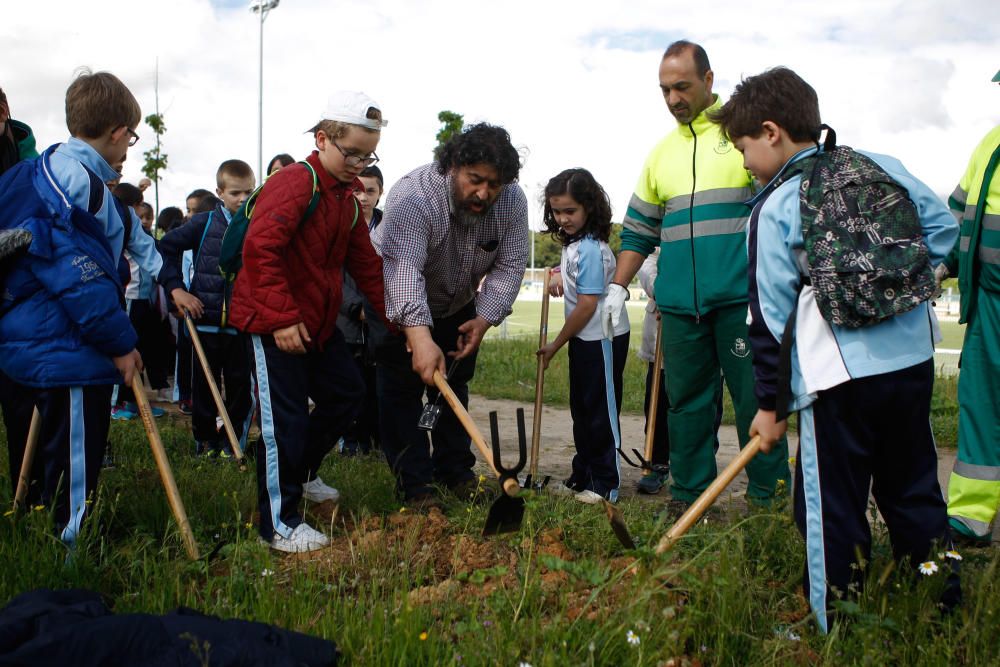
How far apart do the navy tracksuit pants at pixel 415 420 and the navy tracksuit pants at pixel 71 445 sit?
135 cm

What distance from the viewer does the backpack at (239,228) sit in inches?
142

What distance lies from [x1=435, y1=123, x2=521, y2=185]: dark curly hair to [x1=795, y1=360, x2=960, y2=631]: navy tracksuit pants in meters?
1.77

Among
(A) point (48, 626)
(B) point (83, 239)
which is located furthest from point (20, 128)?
(A) point (48, 626)

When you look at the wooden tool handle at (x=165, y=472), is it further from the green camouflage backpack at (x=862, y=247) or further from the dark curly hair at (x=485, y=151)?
the green camouflage backpack at (x=862, y=247)

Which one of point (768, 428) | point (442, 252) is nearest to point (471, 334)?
point (442, 252)

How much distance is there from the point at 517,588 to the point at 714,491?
0.70m

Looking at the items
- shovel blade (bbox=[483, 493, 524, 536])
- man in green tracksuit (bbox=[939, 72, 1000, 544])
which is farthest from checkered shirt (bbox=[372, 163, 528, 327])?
man in green tracksuit (bbox=[939, 72, 1000, 544])

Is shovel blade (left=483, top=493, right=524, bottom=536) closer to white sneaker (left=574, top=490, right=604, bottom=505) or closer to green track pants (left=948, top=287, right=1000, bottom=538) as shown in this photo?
white sneaker (left=574, top=490, right=604, bottom=505)

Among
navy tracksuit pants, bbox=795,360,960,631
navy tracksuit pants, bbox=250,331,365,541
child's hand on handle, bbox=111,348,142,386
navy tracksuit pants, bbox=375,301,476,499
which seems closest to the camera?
navy tracksuit pants, bbox=795,360,960,631

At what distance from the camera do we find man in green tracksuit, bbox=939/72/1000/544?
389 cm

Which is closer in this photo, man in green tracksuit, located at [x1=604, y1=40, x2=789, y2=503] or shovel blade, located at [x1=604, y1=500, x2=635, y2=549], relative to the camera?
shovel blade, located at [x1=604, y1=500, x2=635, y2=549]

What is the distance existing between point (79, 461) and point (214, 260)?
8.74ft

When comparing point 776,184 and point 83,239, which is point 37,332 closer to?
point 83,239

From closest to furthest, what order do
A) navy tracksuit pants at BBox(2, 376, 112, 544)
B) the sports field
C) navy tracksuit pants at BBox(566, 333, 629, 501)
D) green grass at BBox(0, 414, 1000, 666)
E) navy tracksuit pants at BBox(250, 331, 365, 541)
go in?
green grass at BBox(0, 414, 1000, 666) → navy tracksuit pants at BBox(2, 376, 112, 544) → navy tracksuit pants at BBox(250, 331, 365, 541) → navy tracksuit pants at BBox(566, 333, 629, 501) → the sports field
